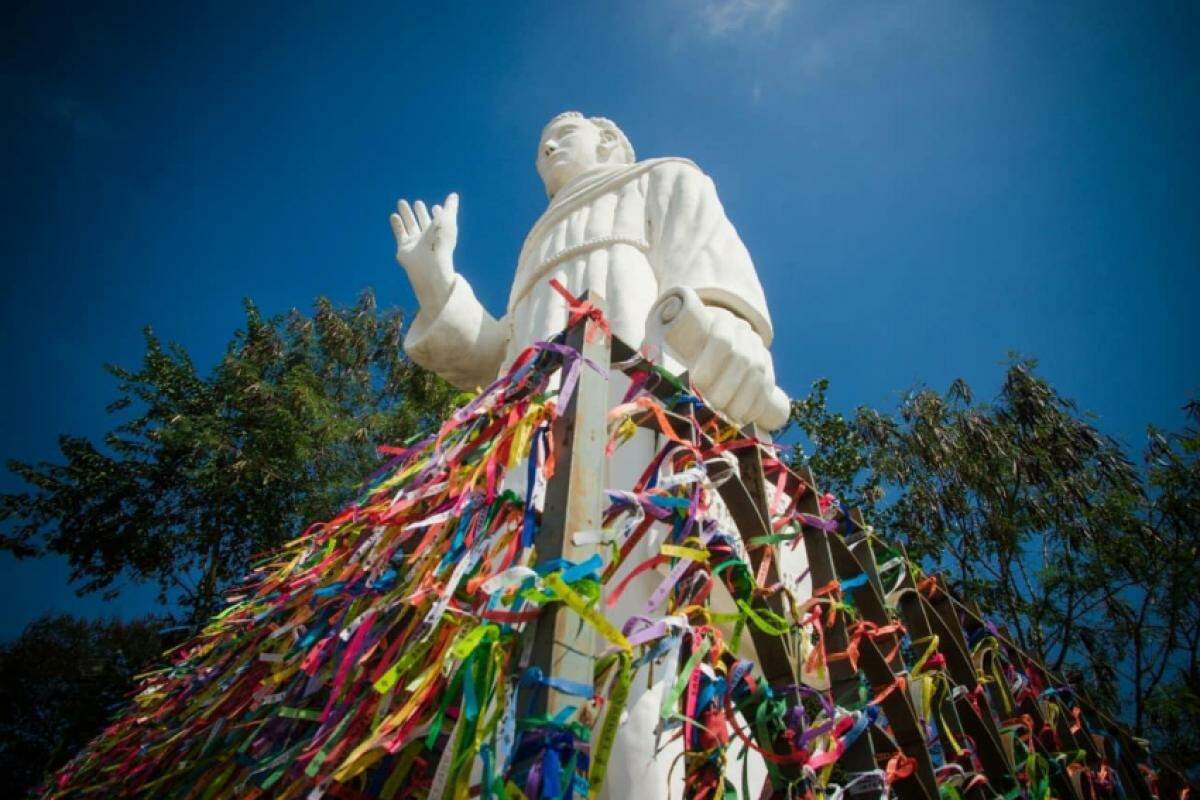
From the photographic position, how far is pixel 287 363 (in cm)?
1226

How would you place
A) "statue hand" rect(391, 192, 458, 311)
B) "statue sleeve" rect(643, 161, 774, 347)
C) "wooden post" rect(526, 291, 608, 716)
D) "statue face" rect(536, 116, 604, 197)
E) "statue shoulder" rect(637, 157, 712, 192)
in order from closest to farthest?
"wooden post" rect(526, 291, 608, 716)
"statue sleeve" rect(643, 161, 774, 347)
"statue hand" rect(391, 192, 458, 311)
"statue shoulder" rect(637, 157, 712, 192)
"statue face" rect(536, 116, 604, 197)

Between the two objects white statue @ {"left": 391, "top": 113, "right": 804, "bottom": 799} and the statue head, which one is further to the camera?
the statue head

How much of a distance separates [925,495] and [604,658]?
34.3 ft

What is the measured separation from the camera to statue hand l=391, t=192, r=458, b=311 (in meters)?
2.79

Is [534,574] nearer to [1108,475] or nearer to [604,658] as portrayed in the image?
[604,658]

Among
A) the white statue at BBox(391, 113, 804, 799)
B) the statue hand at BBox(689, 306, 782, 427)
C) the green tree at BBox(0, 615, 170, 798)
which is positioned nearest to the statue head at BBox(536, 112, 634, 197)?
the white statue at BBox(391, 113, 804, 799)

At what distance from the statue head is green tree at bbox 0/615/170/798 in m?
6.91

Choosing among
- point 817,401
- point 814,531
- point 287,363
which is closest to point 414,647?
point 814,531

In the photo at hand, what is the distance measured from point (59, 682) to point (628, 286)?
12.8 metres

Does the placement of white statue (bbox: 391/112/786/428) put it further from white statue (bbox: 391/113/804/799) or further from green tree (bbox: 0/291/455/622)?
green tree (bbox: 0/291/455/622)

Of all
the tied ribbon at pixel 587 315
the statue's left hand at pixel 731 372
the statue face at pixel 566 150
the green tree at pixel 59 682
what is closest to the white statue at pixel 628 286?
the statue's left hand at pixel 731 372

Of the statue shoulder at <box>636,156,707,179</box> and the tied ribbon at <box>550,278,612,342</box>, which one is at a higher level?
the statue shoulder at <box>636,156,707,179</box>

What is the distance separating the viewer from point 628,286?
255 centimetres

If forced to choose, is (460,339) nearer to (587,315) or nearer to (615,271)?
(615,271)
